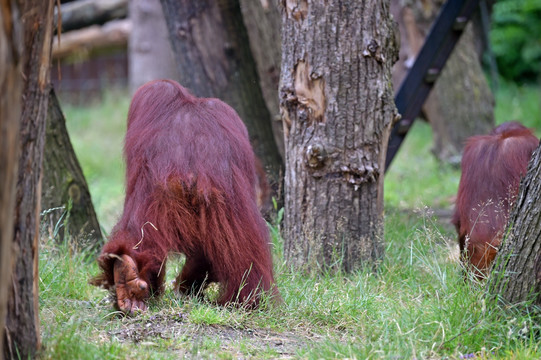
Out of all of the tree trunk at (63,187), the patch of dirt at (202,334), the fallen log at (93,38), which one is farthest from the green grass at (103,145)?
the patch of dirt at (202,334)

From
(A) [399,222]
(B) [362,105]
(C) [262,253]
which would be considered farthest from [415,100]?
(C) [262,253]

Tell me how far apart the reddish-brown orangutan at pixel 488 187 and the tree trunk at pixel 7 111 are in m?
2.71

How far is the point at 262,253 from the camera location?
370cm

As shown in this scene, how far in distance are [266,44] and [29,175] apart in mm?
4093

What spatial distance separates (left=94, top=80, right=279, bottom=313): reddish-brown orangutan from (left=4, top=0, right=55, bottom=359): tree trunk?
79cm

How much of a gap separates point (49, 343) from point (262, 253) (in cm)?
124

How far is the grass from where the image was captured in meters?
2.98

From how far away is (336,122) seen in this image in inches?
167

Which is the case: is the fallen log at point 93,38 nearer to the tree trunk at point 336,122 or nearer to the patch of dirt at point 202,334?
the tree trunk at point 336,122

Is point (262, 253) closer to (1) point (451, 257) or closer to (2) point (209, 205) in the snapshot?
(2) point (209, 205)

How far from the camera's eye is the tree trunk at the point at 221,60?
5.77m

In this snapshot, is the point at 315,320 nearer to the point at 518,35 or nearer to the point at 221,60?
the point at 221,60

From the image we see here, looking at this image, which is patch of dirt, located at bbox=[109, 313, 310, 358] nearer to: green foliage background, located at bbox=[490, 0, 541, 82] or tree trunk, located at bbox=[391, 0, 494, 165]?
tree trunk, located at bbox=[391, 0, 494, 165]

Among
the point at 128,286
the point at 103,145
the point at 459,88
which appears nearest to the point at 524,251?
the point at 128,286
